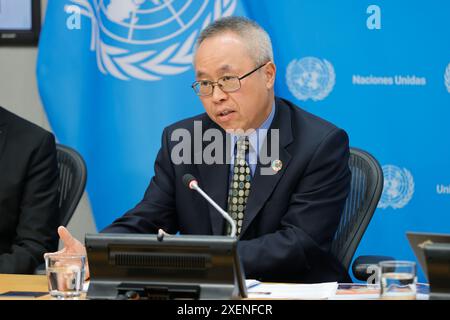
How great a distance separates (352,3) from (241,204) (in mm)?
1511

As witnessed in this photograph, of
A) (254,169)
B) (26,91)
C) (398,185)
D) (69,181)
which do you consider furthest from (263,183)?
(26,91)

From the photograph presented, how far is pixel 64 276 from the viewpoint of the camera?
247cm

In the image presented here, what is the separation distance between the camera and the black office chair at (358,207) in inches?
133

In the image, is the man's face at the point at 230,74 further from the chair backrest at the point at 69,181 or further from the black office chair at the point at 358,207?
the chair backrest at the point at 69,181

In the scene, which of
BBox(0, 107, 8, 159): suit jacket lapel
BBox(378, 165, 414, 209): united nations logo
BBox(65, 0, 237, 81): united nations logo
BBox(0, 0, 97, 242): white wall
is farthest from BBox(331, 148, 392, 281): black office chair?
BBox(0, 0, 97, 242): white wall

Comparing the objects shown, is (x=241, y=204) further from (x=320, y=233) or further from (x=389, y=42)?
(x=389, y=42)

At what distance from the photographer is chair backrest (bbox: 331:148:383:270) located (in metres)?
3.38

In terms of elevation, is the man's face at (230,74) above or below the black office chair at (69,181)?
above

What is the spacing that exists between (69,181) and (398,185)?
1.70 m

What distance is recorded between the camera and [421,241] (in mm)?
2295

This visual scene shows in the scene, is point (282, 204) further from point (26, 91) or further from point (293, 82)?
point (26, 91)

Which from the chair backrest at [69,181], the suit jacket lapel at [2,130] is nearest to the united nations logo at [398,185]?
the chair backrest at [69,181]

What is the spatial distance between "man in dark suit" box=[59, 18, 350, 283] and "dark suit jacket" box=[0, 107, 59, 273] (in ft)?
1.53
